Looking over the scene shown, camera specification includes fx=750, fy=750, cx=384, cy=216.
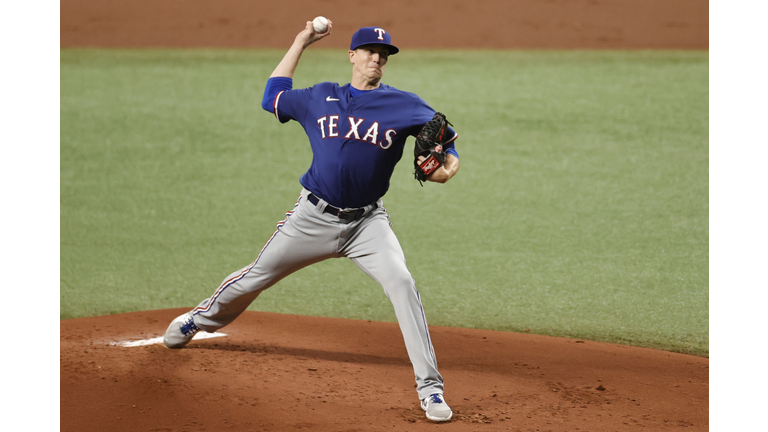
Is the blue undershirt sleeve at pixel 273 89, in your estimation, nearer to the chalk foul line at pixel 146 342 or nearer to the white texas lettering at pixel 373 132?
the white texas lettering at pixel 373 132

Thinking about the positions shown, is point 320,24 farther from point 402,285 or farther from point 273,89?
point 402,285

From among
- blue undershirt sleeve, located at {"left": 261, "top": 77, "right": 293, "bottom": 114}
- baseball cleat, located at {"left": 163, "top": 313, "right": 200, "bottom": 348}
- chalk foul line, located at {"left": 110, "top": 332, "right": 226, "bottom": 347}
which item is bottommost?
chalk foul line, located at {"left": 110, "top": 332, "right": 226, "bottom": 347}

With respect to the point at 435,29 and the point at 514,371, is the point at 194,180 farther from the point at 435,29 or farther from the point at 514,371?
the point at 435,29

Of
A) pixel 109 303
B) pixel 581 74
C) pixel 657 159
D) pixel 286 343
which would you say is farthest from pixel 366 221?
pixel 581 74

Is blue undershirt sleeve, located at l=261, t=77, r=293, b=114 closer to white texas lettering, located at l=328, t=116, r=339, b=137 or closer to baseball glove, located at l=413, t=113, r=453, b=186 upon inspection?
white texas lettering, located at l=328, t=116, r=339, b=137

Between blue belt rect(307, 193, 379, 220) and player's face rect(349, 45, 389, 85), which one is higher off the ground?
player's face rect(349, 45, 389, 85)

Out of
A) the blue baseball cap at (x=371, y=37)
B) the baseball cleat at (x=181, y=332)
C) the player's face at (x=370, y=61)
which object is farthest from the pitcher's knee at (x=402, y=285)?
the baseball cleat at (x=181, y=332)

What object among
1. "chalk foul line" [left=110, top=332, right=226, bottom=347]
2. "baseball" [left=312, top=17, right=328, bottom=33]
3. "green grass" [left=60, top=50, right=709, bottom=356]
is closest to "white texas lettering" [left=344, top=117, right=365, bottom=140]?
"baseball" [left=312, top=17, right=328, bottom=33]

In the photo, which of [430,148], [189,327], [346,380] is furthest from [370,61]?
[189,327]
